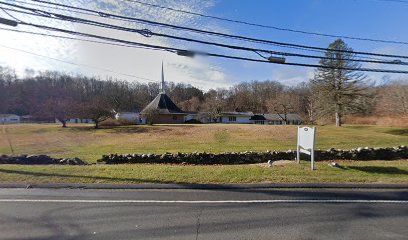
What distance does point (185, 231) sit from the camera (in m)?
4.65

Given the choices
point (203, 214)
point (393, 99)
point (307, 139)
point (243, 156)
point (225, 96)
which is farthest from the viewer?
point (225, 96)

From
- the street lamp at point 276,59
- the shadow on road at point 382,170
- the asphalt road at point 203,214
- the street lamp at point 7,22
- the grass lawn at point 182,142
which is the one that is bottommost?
the grass lawn at point 182,142

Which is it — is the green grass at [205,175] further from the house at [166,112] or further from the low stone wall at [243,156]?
the house at [166,112]

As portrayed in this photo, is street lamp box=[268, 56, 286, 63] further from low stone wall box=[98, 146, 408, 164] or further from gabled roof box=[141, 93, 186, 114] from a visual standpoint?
gabled roof box=[141, 93, 186, 114]

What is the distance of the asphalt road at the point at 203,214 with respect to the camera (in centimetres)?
457

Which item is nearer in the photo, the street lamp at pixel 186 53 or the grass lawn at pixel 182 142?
the street lamp at pixel 186 53

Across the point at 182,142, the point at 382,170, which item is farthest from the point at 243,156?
the point at 182,142

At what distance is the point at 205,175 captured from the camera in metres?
8.42

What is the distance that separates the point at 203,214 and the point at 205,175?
9.96 feet

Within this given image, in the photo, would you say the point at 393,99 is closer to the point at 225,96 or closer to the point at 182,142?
the point at 182,142

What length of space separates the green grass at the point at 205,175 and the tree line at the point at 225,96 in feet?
14.8

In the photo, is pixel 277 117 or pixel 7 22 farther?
pixel 277 117

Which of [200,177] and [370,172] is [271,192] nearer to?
[200,177]

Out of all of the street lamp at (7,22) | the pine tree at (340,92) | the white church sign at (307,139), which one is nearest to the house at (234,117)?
the pine tree at (340,92)
